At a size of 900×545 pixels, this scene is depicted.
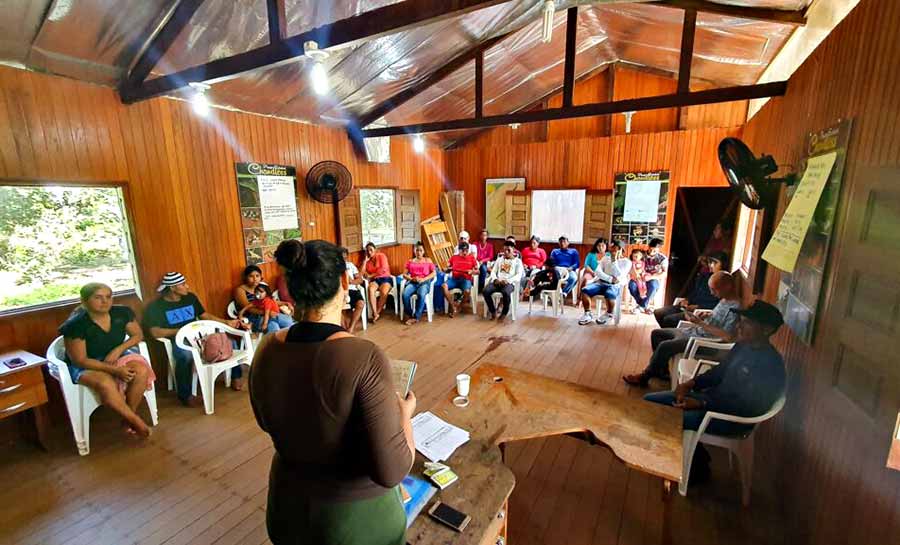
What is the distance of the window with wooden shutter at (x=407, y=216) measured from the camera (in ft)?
19.6

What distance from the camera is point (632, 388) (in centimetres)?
316

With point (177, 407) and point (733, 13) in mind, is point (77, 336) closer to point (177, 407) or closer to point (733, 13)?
point (177, 407)

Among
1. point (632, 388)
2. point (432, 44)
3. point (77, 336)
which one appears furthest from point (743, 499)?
point (432, 44)

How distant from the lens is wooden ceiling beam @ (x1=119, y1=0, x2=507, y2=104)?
2.00 m

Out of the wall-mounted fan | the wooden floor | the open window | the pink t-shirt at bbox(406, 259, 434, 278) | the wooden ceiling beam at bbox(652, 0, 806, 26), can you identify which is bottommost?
the wooden floor

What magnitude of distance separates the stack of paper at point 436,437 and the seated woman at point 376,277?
11.0 ft

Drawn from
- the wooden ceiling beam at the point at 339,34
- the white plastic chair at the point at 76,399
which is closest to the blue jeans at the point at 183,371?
the white plastic chair at the point at 76,399

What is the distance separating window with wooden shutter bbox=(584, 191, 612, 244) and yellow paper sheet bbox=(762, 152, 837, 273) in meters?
4.17

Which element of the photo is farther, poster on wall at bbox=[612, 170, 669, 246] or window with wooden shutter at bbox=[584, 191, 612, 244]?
window with wooden shutter at bbox=[584, 191, 612, 244]

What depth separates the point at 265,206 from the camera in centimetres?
410

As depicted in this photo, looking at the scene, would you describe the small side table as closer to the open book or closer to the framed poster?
the open book

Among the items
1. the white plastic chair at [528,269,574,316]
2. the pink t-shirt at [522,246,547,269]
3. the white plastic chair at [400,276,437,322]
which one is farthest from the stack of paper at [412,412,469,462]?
the pink t-shirt at [522,246,547,269]

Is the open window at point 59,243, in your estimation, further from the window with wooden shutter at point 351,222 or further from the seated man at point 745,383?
the seated man at point 745,383

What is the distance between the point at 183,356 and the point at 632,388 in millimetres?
3638
